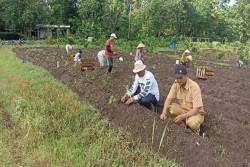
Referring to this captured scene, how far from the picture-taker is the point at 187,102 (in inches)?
178

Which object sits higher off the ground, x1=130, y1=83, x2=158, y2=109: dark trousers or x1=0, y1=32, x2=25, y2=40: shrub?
x1=0, y1=32, x2=25, y2=40: shrub

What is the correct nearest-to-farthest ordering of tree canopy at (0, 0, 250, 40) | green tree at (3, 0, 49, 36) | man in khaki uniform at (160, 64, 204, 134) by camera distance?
man in khaki uniform at (160, 64, 204, 134) → green tree at (3, 0, 49, 36) → tree canopy at (0, 0, 250, 40)

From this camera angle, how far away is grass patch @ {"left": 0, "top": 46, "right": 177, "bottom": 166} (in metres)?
3.35

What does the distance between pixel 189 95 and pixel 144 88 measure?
38.8 inches

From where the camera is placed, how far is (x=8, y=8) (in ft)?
87.7

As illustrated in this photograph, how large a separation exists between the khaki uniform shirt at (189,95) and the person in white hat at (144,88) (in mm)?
657

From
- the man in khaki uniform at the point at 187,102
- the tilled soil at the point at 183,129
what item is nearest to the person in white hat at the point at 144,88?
the tilled soil at the point at 183,129

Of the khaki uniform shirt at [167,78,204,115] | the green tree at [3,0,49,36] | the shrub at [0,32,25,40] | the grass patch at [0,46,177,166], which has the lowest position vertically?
the grass patch at [0,46,177,166]

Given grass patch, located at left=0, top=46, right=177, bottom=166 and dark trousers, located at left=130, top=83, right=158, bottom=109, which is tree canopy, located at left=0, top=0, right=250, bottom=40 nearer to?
grass patch, located at left=0, top=46, right=177, bottom=166

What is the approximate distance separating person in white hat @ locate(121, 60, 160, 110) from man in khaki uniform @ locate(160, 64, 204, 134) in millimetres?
637

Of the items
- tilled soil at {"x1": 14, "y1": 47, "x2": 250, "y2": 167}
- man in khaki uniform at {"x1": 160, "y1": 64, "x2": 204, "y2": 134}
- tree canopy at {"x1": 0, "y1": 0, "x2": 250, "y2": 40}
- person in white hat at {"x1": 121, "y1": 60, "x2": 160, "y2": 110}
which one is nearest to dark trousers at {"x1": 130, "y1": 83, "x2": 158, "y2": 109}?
person in white hat at {"x1": 121, "y1": 60, "x2": 160, "y2": 110}

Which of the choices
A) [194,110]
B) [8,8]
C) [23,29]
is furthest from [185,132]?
[23,29]

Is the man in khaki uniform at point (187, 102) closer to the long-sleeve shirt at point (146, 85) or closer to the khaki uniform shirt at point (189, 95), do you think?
the khaki uniform shirt at point (189, 95)

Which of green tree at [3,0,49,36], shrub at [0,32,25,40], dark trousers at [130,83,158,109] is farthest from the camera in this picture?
shrub at [0,32,25,40]
